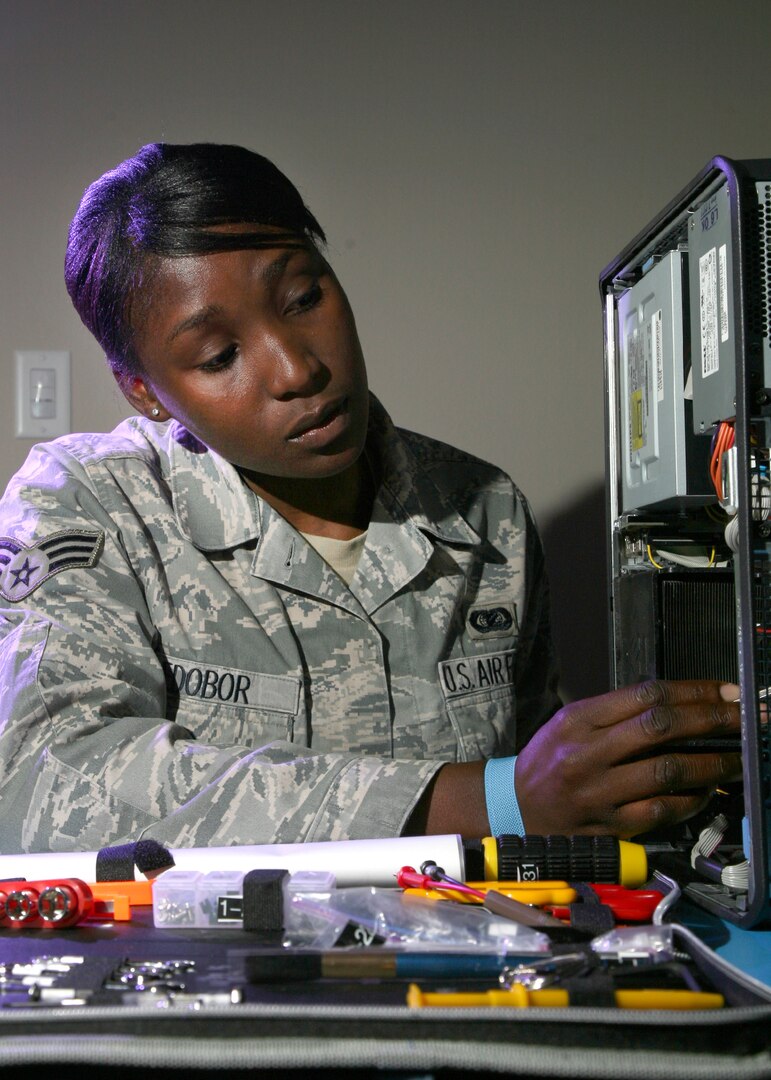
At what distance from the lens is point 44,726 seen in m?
0.95

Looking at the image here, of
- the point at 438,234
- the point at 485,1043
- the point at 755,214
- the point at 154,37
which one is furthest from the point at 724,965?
the point at 154,37

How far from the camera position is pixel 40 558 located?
1.09 m

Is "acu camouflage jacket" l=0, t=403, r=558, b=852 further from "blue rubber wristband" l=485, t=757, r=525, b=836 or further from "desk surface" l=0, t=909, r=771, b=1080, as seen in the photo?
"desk surface" l=0, t=909, r=771, b=1080

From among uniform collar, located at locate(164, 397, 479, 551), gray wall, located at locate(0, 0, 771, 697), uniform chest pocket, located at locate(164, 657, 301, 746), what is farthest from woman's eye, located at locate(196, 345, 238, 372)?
gray wall, located at locate(0, 0, 771, 697)

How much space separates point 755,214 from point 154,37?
4.45 feet

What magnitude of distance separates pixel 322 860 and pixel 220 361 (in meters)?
0.60

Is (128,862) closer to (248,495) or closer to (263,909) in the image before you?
Answer: (263,909)

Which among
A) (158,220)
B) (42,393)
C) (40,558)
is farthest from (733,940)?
(42,393)

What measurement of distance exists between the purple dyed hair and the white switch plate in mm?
445

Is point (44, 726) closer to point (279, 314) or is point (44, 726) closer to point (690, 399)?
point (279, 314)

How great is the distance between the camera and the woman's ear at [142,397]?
4.27 feet

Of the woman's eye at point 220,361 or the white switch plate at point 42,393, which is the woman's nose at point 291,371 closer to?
the woman's eye at point 220,361

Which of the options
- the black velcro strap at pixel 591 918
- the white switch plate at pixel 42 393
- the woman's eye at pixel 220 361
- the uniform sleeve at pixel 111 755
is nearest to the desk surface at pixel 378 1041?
the black velcro strap at pixel 591 918

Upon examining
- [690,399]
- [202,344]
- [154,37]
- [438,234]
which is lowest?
[690,399]
